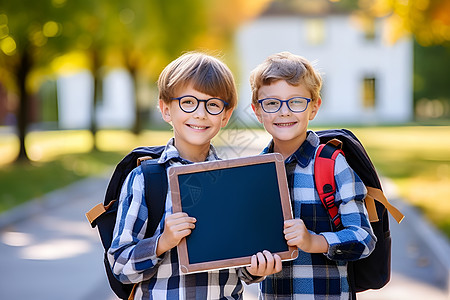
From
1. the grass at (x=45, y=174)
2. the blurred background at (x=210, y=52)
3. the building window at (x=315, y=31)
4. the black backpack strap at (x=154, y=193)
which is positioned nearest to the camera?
the black backpack strap at (x=154, y=193)

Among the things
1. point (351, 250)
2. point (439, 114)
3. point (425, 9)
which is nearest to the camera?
point (351, 250)

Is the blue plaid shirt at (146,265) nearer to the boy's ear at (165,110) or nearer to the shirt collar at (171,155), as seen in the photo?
the shirt collar at (171,155)

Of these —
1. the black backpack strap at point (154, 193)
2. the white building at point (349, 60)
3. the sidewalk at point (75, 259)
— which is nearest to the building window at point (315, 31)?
the white building at point (349, 60)

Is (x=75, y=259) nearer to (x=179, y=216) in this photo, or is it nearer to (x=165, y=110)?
(x=165, y=110)

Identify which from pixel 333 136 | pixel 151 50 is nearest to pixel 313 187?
pixel 333 136

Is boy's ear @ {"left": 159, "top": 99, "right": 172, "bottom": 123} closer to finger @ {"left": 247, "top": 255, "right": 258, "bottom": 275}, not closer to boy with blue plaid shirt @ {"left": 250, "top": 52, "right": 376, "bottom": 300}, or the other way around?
boy with blue plaid shirt @ {"left": 250, "top": 52, "right": 376, "bottom": 300}

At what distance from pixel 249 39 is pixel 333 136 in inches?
1348

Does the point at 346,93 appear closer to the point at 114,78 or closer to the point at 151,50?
the point at 114,78

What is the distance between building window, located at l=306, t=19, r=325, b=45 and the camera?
36.7 meters

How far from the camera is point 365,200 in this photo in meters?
2.52

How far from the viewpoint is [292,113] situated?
2502 mm

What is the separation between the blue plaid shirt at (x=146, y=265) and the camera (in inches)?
90.0

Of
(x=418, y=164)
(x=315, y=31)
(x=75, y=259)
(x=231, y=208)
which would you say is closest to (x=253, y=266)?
(x=231, y=208)

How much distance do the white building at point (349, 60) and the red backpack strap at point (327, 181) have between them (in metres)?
34.4
